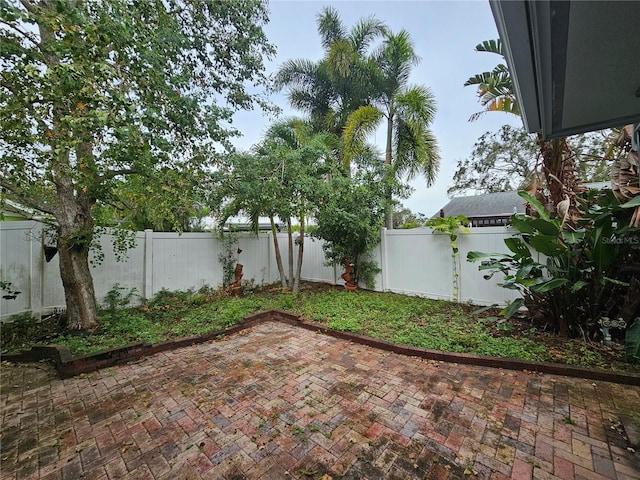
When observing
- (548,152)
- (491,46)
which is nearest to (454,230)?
(548,152)

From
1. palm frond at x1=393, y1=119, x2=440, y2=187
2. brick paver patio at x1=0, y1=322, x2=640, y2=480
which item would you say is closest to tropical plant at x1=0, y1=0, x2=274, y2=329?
brick paver patio at x1=0, y1=322, x2=640, y2=480

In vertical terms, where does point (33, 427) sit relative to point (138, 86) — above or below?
below

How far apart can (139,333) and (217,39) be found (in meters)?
5.01

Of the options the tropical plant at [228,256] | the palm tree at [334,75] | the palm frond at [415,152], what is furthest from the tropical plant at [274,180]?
the palm frond at [415,152]

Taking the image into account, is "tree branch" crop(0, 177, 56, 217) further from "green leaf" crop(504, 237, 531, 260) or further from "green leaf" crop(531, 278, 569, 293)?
"green leaf" crop(504, 237, 531, 260)

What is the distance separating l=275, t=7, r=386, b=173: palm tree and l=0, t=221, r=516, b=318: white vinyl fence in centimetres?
377

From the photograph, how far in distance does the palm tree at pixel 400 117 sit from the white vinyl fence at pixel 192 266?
178 centimetres

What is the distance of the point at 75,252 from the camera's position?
4.09m

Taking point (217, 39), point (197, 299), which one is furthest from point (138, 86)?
point (197, 299)

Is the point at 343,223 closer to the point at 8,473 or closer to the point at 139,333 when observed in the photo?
the point at 139,333

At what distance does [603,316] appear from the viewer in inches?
138

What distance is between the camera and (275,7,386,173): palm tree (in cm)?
835

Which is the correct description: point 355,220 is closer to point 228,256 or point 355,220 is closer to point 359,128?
point 359,128

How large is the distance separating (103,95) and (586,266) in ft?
20.2
